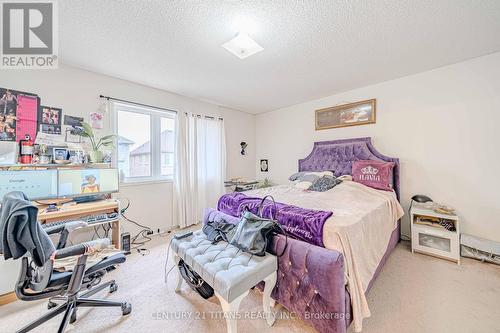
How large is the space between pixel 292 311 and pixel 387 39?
2698 millimetres

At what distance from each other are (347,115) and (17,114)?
4477 mm

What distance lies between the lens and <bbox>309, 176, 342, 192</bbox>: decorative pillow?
281 cm

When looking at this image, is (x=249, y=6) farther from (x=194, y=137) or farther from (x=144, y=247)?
(x=144, y=247)

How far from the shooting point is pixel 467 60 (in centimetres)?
238

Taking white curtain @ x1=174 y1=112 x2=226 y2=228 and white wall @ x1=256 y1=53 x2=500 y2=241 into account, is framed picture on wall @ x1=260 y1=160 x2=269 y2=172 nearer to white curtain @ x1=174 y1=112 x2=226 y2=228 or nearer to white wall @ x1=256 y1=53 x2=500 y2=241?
white curtain @ x1=174 y1=112 x2=226 y2=228

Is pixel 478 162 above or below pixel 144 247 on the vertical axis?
above

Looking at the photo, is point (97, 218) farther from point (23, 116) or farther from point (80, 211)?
point (23, 116)

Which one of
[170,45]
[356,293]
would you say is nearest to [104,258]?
[356,293]

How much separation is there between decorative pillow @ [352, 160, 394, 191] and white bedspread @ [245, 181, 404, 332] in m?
0.14

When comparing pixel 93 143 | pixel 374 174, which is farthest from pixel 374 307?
pixel 93 143

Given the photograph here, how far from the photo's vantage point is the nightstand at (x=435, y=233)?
225 cm

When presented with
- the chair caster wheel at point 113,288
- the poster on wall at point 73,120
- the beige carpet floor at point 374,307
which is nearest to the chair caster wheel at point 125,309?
the beige carpet floor at point 374,307

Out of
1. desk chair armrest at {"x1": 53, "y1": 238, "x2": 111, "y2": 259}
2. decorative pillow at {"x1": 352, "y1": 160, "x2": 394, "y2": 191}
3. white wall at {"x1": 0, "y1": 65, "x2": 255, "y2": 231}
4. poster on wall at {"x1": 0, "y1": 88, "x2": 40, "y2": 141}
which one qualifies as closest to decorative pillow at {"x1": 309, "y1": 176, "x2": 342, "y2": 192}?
decorative pillow at {"x1": 352, "y1": 160, "x2": 394, "y2": 191}

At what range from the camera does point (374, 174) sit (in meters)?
2.80
